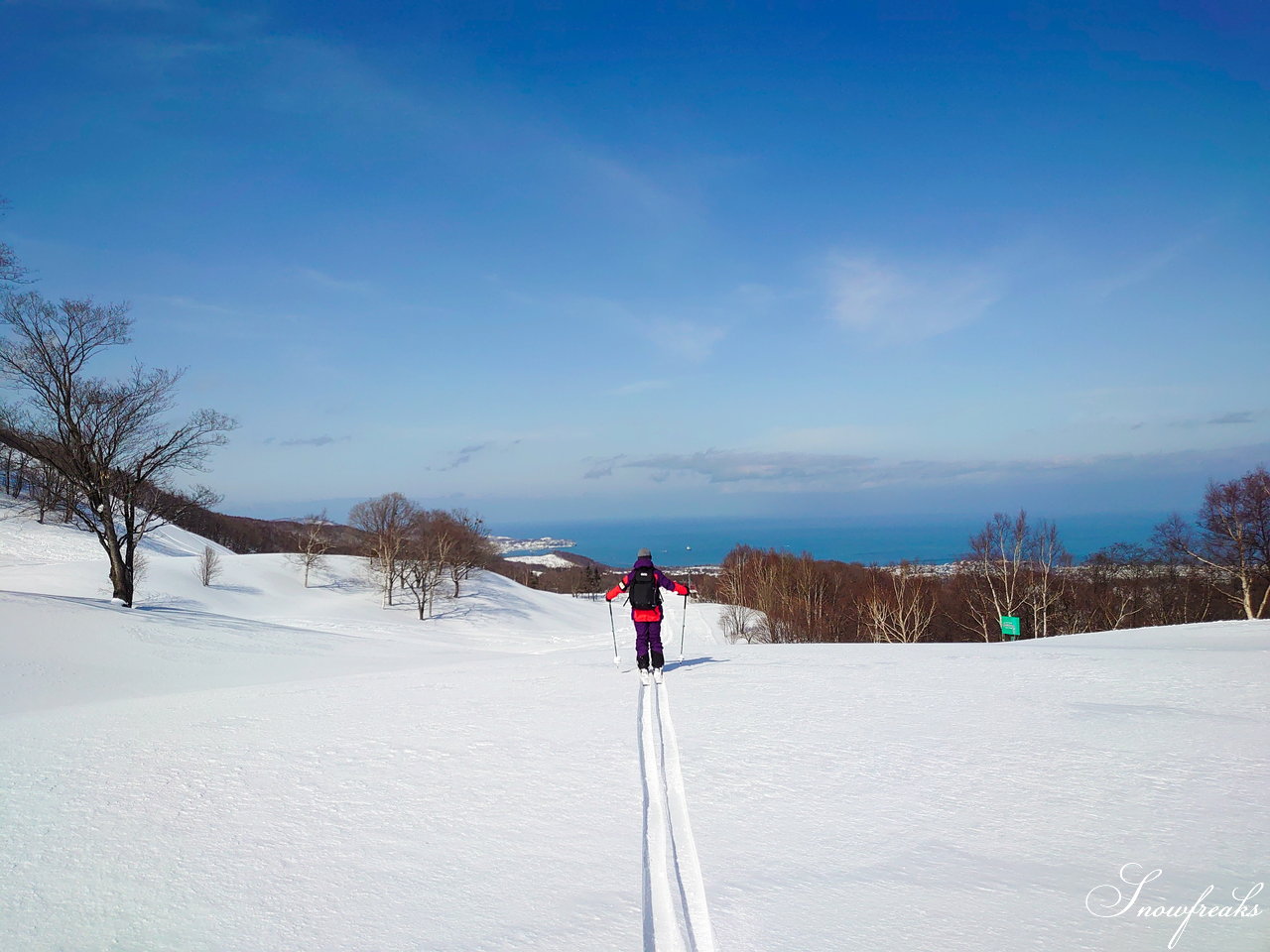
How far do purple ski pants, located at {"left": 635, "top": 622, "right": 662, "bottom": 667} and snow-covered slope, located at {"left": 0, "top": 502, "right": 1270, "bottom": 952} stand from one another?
0.79 meters

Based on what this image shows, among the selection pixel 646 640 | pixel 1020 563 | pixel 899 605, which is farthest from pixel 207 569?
pixel 1020 563

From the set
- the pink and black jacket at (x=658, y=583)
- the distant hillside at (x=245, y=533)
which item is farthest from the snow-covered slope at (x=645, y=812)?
the distant hillside at (x=245, y=533)

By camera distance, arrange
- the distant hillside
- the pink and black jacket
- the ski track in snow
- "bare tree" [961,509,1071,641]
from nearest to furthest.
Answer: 1. the ski track in snow
2. the pink and black jacket
3. "bare tree" [961,509,1071,641]
4. the distant hillside

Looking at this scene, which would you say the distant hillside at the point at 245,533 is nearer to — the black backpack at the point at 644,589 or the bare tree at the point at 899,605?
the bare tree at the point at 899,605

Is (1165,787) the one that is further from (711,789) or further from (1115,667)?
(1115,667)

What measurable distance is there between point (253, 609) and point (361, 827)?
4336 cm

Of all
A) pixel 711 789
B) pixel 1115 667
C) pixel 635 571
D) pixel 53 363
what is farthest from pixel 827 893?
pixel 53 363

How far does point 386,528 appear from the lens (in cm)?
5094

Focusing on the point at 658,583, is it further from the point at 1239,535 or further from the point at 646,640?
the point at 1239,535

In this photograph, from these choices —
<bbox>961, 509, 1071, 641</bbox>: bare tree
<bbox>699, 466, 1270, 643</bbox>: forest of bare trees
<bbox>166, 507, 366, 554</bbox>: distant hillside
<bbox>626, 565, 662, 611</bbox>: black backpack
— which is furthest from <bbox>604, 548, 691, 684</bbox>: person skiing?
<bbox>166, 507, 366, 554</bbox>: distant hillside

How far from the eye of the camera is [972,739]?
636 cm

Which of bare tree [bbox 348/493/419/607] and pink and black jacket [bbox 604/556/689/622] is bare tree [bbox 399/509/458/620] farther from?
pink and black jacket [bbox 604/556/689/622]

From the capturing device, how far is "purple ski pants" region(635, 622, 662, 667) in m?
10.2

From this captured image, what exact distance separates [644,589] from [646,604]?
0.32 m
